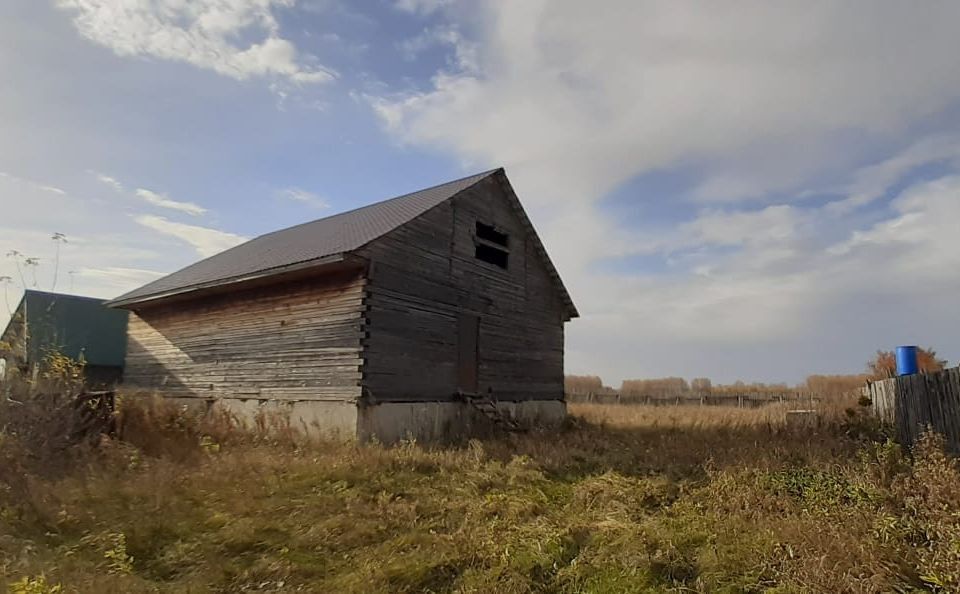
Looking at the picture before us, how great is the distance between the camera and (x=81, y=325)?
88.8 ft

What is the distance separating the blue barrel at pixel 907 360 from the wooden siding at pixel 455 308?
10.1 m

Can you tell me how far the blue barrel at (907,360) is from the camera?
13523 mm

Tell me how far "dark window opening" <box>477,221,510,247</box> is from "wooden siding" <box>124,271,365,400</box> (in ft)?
17.4

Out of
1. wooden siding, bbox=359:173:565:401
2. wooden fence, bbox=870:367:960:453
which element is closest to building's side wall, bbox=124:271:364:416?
wooden siding, bbox=359:173:565:401

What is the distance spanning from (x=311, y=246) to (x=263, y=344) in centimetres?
298

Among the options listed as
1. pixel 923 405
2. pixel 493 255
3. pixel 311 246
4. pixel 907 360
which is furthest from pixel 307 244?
pixel 907 360

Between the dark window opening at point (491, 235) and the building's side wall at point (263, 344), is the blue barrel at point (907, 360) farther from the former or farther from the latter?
the building's side wall at point (263, 344)

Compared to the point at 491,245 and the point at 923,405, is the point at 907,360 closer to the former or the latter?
the point at 923,405

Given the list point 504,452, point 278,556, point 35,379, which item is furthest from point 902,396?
point 35,379

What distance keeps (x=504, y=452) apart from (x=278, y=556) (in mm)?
6993

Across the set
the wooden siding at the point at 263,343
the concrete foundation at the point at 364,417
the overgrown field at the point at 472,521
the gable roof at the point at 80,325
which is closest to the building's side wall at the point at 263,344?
the wooden siding at the point at 263,343

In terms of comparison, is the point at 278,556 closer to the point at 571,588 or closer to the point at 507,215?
the point at 571,588

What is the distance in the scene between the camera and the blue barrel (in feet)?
44.4

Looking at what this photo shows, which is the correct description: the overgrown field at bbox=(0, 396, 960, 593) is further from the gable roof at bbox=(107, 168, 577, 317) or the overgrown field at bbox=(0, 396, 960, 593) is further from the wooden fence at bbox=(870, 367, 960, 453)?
the gable roof at bbox=(107, 168, 577, 317)
